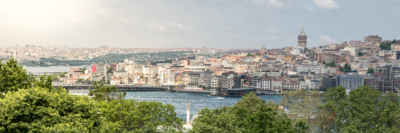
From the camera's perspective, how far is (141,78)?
1489 inches

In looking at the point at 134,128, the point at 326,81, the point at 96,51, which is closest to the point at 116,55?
the point at 96,51

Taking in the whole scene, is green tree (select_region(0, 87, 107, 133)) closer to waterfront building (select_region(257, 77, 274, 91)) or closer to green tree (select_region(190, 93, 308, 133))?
green tree (select_region(190, 93, 308, 133))

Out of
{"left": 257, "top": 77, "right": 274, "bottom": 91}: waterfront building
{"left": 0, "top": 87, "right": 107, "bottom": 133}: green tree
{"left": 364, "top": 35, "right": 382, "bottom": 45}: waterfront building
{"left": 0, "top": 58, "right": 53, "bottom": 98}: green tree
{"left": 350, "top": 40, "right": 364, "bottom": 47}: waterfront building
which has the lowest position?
{"left": 257, "top": 77, "right": 274, "bottom": 91}: waterfront building

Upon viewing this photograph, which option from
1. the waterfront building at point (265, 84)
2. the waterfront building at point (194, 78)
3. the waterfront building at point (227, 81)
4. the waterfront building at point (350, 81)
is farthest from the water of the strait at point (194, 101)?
the waterfront building at point (194, 78)

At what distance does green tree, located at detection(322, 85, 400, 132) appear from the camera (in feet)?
21.1

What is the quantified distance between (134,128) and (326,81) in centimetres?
2501

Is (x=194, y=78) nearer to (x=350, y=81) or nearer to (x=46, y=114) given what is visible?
(x=350, y=81)

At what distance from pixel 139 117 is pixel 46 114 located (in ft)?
6.02

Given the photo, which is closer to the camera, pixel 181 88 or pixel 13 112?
Answer: pixel 13 112

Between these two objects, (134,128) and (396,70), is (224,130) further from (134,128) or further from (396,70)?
(396,70)

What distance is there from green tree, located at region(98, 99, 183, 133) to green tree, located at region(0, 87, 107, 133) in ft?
4.39

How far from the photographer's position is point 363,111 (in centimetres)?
670

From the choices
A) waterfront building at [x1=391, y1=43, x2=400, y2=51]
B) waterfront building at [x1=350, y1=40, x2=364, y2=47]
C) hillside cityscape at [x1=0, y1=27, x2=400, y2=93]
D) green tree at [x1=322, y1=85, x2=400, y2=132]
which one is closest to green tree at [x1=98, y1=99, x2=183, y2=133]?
green tree at [x1=322, y1=85, x2=400, y2=132]

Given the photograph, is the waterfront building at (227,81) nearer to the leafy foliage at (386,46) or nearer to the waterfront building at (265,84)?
the waterfront building at (265,84)
